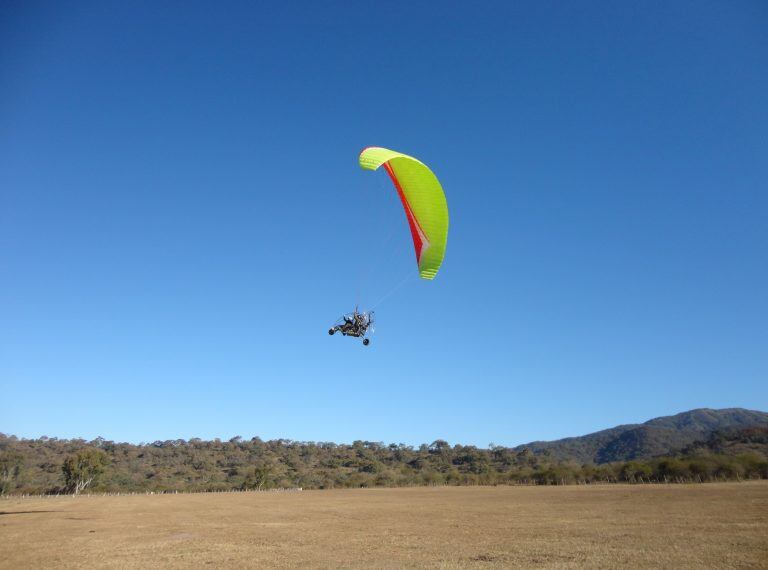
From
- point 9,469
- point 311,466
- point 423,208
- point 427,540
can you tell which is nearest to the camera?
point 427,540

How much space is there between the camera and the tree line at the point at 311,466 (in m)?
69.3

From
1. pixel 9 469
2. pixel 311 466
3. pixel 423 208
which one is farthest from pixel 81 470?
pixel 423 208

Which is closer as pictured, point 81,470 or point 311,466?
point 81,470

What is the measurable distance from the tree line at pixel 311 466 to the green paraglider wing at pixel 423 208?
2137 inches

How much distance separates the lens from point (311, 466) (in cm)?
12462

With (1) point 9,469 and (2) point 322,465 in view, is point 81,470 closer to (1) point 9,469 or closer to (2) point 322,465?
(1) point 9,469

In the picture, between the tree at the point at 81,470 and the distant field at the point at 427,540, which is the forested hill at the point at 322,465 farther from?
the distant field at the point at 427,540

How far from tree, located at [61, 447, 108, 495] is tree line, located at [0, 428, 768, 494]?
15 cm

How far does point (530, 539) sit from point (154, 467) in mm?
117843

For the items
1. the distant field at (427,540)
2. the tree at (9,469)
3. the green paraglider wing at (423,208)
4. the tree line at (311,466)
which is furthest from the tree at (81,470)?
the green paraglider wing at (423,208)

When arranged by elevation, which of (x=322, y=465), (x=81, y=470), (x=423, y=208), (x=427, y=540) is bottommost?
(x=427, y=540)

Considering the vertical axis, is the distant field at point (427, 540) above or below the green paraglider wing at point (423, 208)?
below

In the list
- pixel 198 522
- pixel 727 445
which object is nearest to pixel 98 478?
pixel 198 522

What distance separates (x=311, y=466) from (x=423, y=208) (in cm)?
11583
